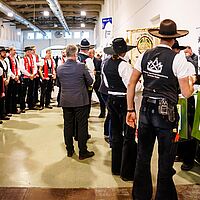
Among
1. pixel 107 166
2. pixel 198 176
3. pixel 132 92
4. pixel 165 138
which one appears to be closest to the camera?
pixel 165 138

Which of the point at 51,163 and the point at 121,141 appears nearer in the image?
the point at 121,141

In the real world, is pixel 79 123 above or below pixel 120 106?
below

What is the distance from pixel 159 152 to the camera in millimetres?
2668

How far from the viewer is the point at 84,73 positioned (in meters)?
4.21

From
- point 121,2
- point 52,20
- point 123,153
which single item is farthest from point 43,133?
point 52,20

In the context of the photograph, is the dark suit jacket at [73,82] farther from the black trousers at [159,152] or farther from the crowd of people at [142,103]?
the black trousers at [159,152]

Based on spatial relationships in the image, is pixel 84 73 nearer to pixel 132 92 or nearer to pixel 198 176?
pixel 132 92

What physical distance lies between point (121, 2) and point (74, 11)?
8.00m

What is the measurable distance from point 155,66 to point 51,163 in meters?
2.24

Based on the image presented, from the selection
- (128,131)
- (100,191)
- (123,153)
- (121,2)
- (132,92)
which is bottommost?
(100,191)

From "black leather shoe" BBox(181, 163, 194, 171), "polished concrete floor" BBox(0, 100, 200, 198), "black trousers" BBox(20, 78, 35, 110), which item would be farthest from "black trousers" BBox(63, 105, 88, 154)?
"black trousers" BBox(20, 78, 35, 110)

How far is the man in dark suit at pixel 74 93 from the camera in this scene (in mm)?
4180

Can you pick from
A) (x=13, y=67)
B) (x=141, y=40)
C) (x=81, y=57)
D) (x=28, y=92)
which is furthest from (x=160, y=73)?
(x=28, y=92)

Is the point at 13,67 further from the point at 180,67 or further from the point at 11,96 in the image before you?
the point at 180,67
